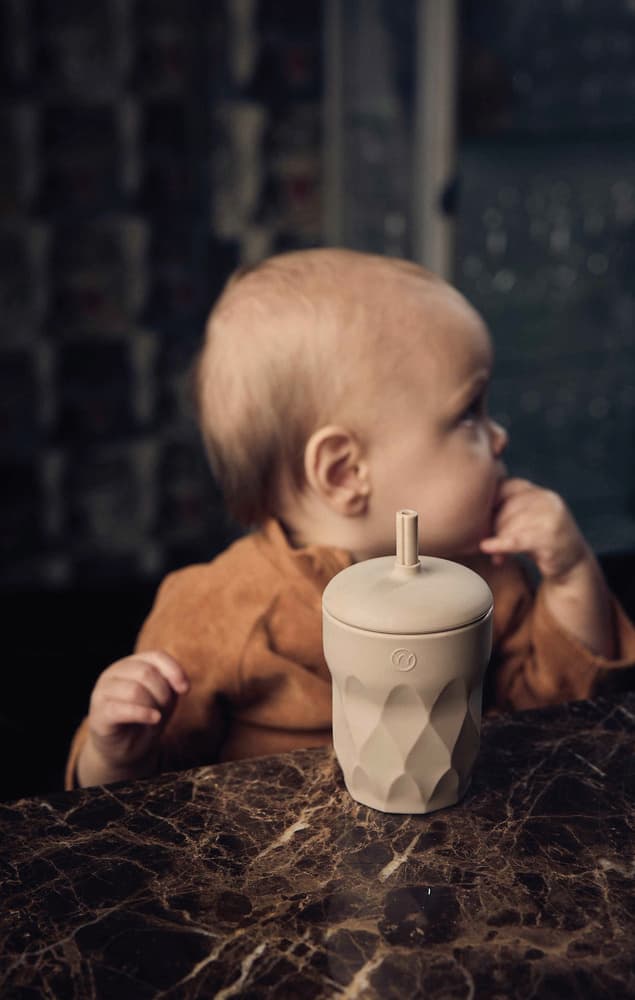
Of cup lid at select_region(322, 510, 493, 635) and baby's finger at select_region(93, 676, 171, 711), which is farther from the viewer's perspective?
baby's finger at select_region(93, 676, 171, 711)

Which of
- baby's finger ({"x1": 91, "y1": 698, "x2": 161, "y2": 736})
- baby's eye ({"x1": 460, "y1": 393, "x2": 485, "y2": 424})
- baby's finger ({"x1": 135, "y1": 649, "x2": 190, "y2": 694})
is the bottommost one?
baby's finger ({"x1": 91, "y1": 698, "x2": 161, "y2": 736})

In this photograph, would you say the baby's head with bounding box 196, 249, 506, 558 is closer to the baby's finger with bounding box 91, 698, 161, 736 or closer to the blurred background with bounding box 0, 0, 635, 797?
the baby's finger with bounding box 91, 698, 161, 736

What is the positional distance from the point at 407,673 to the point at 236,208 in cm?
254

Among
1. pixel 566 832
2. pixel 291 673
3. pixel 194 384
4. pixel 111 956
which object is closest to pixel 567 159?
pixel 194 384

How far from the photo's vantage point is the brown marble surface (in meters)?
0.62

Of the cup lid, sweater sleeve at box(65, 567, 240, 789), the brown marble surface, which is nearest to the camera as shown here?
the brown marble surface

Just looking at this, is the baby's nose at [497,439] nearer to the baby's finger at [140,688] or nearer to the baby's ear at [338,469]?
the baby's ear at [338,469]

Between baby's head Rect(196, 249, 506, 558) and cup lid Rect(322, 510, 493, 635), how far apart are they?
0.35m

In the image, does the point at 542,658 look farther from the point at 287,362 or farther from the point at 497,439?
the point at 287,362

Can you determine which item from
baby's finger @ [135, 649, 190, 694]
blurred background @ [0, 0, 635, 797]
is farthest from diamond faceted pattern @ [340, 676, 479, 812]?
blurred background @ [0, 0, 635, 797]

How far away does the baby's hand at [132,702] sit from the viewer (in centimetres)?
90

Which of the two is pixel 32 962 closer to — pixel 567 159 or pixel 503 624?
pixel 503 624

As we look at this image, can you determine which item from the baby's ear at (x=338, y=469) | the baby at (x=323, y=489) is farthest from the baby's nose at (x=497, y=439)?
the baby's ear at (x=338, y=469)

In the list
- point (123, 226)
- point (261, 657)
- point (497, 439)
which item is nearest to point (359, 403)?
point (497, 439)
